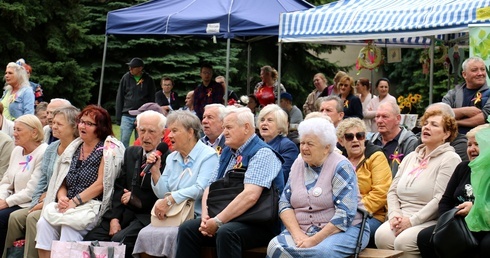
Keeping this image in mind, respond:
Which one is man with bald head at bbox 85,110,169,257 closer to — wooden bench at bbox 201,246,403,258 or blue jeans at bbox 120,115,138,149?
wooden bench at bbox 201,246,403,258

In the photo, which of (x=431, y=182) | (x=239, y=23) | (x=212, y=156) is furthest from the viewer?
(x=239, y=23)

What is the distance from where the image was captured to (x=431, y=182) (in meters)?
6.38

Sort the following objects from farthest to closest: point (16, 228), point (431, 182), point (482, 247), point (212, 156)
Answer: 1. point (16, 228)
2. point (212, 156)
3. point (431, 182)
4. point (482, 247)

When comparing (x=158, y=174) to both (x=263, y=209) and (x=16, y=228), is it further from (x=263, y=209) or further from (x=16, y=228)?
(x=16, y=228)

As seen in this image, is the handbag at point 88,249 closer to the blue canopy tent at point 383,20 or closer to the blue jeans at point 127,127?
the blue canopy tent at point 383,20

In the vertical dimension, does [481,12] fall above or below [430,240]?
above

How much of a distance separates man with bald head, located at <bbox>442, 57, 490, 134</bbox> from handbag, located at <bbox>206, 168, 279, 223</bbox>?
8.47ft

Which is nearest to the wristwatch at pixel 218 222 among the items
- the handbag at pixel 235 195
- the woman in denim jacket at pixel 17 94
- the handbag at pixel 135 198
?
the handbag at pixel 235 195

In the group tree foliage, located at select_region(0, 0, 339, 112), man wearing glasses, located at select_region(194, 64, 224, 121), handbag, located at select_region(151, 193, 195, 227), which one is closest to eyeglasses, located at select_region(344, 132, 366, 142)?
handbag, located at select_region(151, 193, 195, 227)

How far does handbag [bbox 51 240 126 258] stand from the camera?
273 inches

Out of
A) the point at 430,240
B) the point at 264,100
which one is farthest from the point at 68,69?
the point at 430,240

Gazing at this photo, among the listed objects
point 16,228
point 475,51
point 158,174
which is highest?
point 475,51

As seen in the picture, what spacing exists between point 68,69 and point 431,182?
1551cm

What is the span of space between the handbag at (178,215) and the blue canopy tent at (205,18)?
5349 mm
